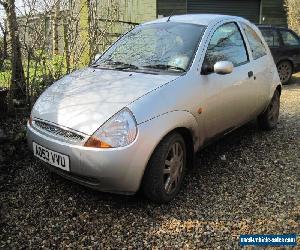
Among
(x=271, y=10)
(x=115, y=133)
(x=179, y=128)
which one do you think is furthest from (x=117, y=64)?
(x=271, y=10)

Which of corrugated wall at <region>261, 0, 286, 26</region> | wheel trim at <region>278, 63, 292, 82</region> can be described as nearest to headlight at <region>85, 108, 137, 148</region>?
wheel trim at <region>278, 63, 292, 82</region>

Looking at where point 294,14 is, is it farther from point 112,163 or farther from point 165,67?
point 112,163

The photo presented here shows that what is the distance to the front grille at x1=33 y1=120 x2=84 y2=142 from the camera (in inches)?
140

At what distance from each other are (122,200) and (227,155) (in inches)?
68.8

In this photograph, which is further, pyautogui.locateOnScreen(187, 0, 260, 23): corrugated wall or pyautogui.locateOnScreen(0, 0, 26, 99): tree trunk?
pyautogui.locateOnScreen(187, 0, 260, 23): corrugated wall

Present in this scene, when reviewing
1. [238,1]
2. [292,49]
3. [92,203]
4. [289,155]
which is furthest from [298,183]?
[238,1]

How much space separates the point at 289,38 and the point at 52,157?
10.0m

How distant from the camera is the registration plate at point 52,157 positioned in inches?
142

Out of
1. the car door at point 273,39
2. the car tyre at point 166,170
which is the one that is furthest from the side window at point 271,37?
the car tyre at point 166,170

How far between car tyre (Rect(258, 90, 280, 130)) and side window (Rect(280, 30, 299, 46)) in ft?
20.4

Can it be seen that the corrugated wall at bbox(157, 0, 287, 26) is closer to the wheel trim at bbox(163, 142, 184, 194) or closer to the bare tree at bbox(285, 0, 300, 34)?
the bare tree at bbox(285, 0, 300, 34)

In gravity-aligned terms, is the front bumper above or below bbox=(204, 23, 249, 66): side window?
below

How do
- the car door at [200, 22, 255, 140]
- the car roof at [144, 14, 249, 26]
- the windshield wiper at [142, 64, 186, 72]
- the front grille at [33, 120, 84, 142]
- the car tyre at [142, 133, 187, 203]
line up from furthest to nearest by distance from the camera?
the car roof at [144, 14, 249, 26]
the car door at [200, 22, 255, 140]
the windshield wiper at [142, 64, 186, 72]
the car tyre at [142, 133, 187, 203]
the front grille at [33, 120, 84, 142]

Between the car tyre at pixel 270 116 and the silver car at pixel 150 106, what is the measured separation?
0.73 meters
